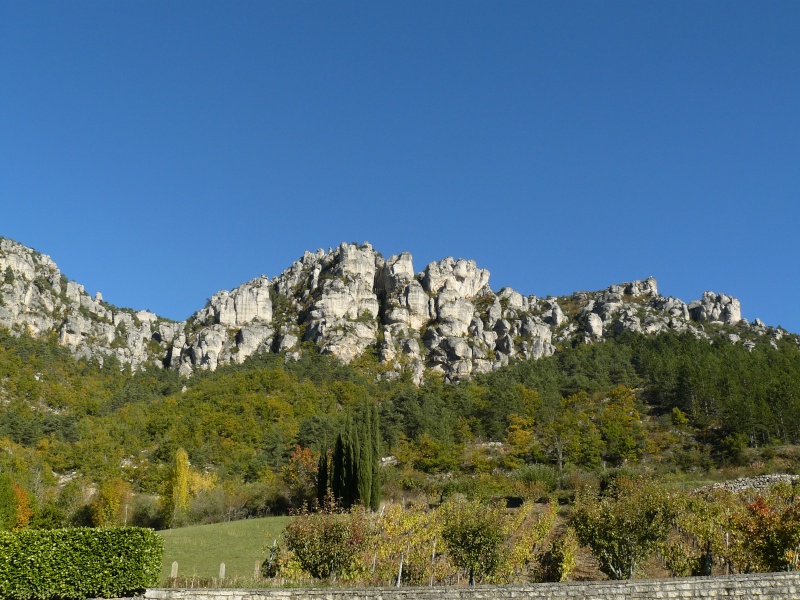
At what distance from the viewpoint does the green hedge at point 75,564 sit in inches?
693

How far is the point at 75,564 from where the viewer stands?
1812cm

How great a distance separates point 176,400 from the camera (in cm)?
8638

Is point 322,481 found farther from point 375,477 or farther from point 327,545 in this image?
point 327,545

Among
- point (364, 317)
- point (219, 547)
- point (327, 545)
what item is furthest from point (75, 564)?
point (364, 317)

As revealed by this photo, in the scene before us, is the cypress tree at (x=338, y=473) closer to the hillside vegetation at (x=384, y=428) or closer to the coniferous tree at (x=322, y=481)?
the coniferous tree at (x=322, y=481)

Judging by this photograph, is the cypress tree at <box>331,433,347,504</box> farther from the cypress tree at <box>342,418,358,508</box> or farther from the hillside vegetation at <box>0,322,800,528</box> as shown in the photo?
the hillside vegetation at <box>0,322,800,528</box>

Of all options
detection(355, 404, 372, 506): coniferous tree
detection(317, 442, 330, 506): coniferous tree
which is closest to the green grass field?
detection(317, 442, 330, 506): coniferous tree

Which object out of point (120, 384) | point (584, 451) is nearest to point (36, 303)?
point (120, 384)

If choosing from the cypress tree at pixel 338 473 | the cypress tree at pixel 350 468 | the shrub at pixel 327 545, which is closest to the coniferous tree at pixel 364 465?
Result: the cypress tree at pixel 350 468

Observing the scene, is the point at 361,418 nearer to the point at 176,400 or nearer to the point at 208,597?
the point at 208,597

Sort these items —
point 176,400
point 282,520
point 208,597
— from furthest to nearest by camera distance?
point 176,400, point 282,520, point 208,597

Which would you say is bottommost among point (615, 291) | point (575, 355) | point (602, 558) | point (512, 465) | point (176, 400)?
point (602, 558)

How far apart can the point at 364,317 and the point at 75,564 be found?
362 ft

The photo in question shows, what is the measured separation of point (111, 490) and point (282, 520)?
54.3ft
